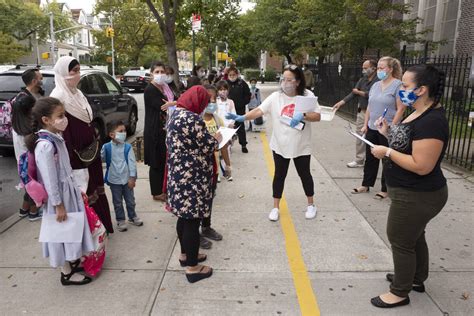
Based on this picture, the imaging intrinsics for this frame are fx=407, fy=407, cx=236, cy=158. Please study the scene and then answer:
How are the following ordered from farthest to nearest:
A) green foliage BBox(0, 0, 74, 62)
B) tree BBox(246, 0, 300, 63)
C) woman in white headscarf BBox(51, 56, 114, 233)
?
green foliage BBox(0, 0, 74, 62) < tree BBox(246, 0, 300, 63) < woman in white headscarf BBox(51, 56, 114, 233)

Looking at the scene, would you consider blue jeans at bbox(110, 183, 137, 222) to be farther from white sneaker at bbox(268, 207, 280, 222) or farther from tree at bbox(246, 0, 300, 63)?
tree at bbox(246, 0, 300, 63)

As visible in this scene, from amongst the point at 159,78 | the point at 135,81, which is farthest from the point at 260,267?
the point at 135,81

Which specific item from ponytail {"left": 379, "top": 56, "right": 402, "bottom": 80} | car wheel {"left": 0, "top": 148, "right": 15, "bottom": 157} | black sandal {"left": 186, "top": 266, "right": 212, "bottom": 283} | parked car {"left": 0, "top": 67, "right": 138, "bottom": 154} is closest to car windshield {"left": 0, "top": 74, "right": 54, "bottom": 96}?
parked car {"left": 0, "top": 67, "right": 138, "bottom": 154}

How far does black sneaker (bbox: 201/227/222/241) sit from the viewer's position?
434 cm

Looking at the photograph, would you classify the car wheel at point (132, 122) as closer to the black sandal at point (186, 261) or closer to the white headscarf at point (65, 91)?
the white headscarf at point (65, 91)

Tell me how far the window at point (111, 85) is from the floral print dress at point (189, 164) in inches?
265

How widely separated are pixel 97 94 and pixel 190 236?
6124mm

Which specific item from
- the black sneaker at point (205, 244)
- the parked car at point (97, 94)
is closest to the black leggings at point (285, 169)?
the black sneaker at point (205, 244)

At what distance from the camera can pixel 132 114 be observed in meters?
10.7

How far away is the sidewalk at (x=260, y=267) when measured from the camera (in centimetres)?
319

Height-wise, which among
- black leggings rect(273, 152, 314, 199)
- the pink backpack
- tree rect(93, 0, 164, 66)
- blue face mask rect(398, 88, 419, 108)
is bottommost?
black leggings rect(273, 152, 314, 199)

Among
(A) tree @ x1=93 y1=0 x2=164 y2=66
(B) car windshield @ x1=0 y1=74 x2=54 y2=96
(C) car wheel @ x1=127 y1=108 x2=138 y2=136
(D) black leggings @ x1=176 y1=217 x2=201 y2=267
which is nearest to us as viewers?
(D) black leggings @ x1=176 y1=217 x2=201 y2=267

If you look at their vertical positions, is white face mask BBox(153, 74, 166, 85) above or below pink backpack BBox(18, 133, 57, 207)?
above

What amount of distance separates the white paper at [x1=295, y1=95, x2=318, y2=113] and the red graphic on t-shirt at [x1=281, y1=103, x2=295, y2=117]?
0.12 metres
